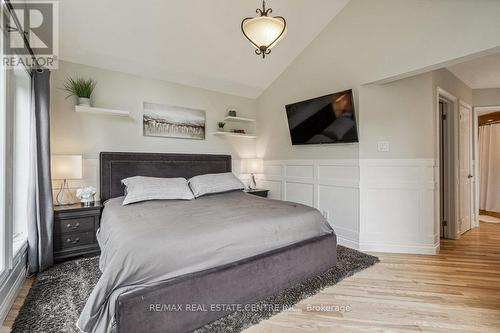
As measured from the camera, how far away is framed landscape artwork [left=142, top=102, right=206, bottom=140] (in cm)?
360

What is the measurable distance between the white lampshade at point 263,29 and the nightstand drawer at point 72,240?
2706mm

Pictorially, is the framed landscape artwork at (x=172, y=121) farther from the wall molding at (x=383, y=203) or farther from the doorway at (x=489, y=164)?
the doorway at (x=489, y=164)

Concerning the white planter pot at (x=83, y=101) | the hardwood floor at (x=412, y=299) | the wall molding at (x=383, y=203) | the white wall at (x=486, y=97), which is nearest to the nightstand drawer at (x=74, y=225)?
the white planter pot at (x=83, y=101)

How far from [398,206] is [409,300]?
138 centimetres

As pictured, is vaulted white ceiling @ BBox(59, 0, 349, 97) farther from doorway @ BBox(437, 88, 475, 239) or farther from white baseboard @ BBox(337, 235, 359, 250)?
white baseboard @ BBox(337, 235, 359, 250)

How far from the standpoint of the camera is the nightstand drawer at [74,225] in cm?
258

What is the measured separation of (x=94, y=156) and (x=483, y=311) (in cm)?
425

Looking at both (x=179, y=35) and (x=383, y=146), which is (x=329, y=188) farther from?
(x=179, y=35)

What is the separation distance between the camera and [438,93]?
3184mm

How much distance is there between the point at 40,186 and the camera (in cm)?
242

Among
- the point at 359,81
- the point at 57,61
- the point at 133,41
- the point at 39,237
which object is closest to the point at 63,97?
the point at 57,61

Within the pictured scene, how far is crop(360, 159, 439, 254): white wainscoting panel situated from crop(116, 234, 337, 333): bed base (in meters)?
1.26

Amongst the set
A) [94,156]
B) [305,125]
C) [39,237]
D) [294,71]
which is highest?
[294,71]

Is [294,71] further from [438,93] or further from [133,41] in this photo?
[133,41]
